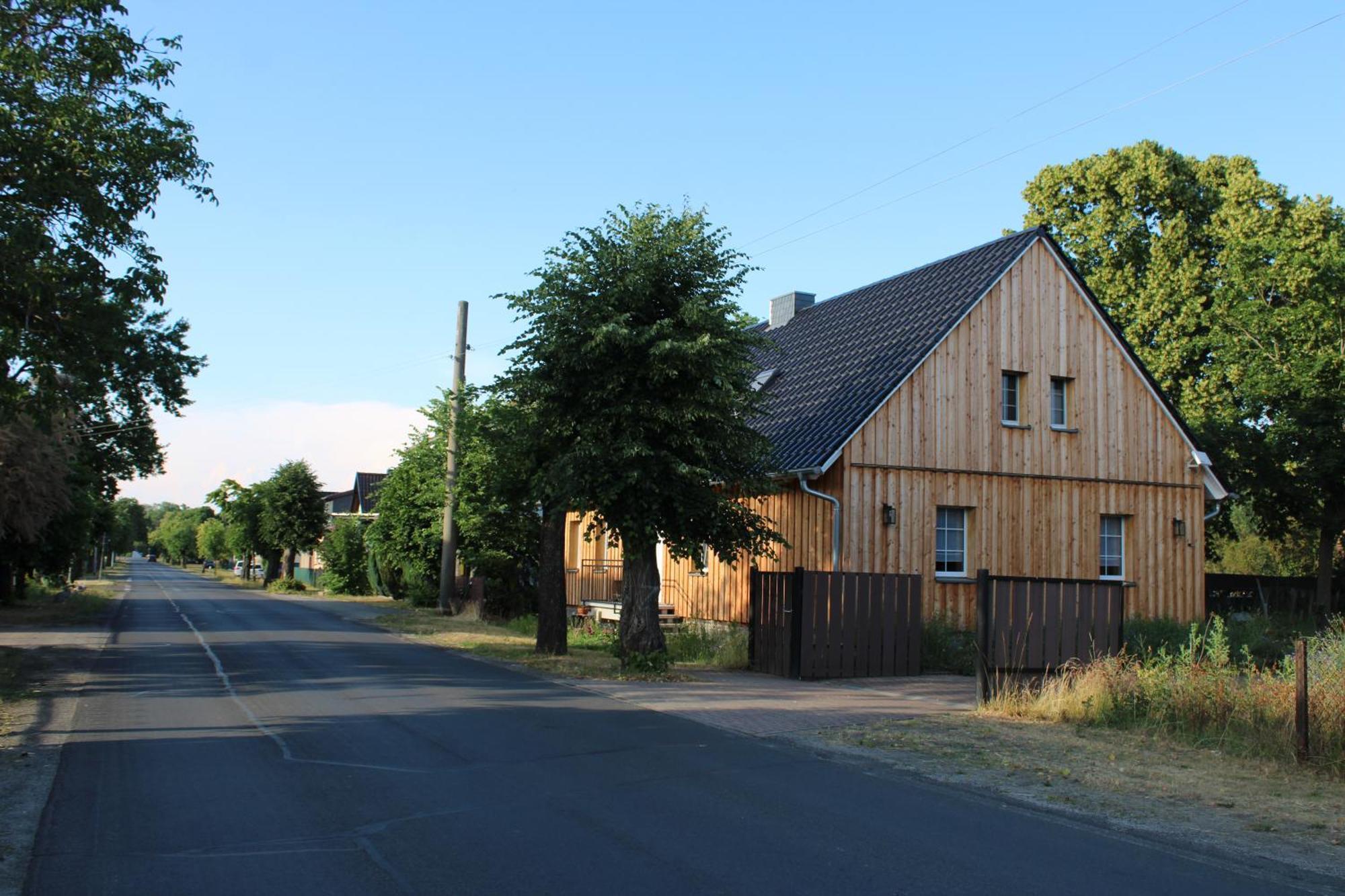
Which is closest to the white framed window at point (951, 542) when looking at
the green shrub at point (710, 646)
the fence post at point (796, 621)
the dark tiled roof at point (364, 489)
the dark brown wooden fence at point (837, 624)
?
the dark brown wooden fence at point (837, 624)

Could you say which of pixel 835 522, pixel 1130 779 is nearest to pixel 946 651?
pixel 835 522

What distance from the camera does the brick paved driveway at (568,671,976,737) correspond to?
12562mm

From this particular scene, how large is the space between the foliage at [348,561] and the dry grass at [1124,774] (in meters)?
45.0

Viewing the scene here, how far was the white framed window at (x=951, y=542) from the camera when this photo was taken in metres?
21.3

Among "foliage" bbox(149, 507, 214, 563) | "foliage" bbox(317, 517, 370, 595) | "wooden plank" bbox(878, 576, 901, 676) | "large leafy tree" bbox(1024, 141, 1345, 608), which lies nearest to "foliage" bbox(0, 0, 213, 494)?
"wooden plank" bbox(878, 576, 901, 676)

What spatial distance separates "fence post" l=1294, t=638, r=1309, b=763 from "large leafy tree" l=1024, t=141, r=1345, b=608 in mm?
23602

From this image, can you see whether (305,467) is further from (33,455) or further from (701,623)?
(701,623)

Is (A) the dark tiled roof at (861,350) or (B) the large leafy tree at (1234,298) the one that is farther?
(B) the large leafy tree at (1234,298)

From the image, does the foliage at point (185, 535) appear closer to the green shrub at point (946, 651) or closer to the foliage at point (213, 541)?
the foliage at point (213, 541)

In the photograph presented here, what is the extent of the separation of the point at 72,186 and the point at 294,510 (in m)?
51.2

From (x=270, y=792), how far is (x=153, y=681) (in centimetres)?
812

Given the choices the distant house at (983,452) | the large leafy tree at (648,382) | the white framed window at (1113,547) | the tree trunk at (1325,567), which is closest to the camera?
the large leafy tree at (648,382)

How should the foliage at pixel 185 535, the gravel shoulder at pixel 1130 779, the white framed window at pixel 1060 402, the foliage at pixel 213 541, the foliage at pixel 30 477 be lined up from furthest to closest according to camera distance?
the foliage at pixel 185 535
the foliage at pixel 213 541
the foliage at pixel 30 477
the white framed window at pixel 1060 402
the gravel shoulder at pixel 1130 779

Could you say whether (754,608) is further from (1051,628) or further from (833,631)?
(1051,628)
